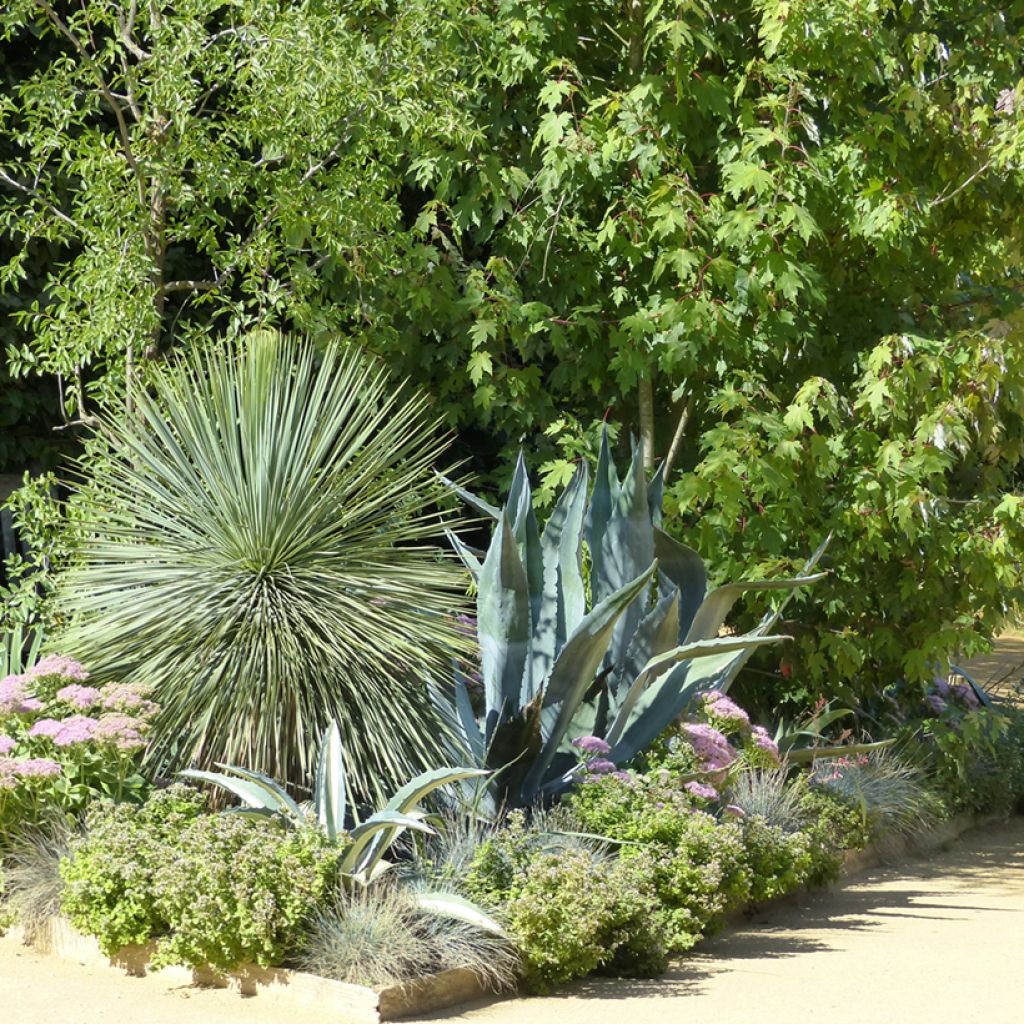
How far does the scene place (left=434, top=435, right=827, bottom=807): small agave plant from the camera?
5.93 meters

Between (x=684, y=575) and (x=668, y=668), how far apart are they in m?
0.60

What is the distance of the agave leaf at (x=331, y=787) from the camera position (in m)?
5.27

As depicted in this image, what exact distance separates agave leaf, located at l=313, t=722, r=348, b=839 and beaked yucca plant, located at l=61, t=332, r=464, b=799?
32 cm

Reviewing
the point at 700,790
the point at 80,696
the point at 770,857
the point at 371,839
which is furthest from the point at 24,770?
the point at 770,857

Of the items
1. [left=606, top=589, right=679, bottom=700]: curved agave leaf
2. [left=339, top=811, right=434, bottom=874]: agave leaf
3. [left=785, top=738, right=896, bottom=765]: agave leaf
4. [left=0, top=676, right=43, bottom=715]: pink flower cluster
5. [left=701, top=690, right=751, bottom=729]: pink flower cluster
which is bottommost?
[left=339, top=811, right=434, bottom=874]: agave leaf

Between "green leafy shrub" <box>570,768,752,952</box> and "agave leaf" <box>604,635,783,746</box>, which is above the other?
"agave leaf" <box>604,635,783,746</box>

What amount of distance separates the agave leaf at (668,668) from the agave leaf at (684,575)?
1.14 ft

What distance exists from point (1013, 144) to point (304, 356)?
10.8 ft

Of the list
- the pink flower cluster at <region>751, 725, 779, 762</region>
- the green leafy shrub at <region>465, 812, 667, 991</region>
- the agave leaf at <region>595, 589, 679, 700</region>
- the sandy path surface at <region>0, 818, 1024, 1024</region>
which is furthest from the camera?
the pink flower cluster at <region>751, 725, 779, 762</region>

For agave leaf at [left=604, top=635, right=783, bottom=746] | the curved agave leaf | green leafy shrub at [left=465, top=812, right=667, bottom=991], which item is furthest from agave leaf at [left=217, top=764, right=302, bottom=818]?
the curved agave leaf

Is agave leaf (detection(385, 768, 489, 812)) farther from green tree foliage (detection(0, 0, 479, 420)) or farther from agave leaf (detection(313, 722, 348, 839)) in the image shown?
green tree foliage (detection(0, 0, 479, 420))

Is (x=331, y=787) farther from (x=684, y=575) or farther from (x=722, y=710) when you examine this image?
(x=684, y=575)

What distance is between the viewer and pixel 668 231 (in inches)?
282

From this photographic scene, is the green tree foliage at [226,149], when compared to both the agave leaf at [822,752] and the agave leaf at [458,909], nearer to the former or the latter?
the agave leaf at [822,752]
